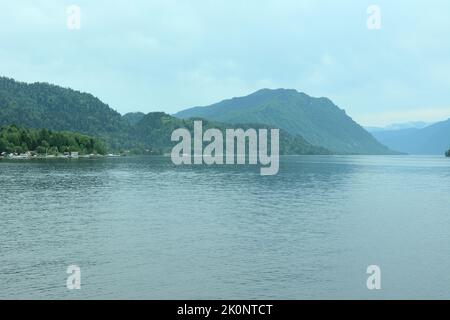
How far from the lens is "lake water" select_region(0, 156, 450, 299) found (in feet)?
135

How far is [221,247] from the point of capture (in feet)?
186

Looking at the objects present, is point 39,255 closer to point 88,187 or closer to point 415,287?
point 415,287

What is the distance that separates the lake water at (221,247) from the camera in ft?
135

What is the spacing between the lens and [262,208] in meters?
91.9

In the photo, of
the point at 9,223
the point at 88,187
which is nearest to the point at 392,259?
the point at 9,223

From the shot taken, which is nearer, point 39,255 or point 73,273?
point 73,273

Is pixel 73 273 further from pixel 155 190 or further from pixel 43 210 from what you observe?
pixel 155 190

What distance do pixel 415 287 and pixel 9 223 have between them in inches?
2153

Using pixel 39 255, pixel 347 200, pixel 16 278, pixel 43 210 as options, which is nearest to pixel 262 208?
pixel 347 200

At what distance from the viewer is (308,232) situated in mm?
65562
